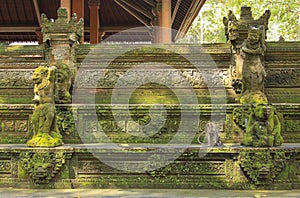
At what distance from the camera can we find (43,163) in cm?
662

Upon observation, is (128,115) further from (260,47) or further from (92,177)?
(260,47)

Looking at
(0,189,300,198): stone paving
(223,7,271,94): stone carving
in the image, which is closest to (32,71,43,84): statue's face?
(0,189,300,198): stone paving

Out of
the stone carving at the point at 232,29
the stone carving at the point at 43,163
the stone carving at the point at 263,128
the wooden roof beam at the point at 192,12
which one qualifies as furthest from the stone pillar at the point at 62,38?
the wooden roof beam at the point at 192,12

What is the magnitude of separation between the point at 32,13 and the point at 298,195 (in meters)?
19.2

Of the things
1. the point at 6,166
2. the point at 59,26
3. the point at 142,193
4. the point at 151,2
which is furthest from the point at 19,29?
the point at 142,193

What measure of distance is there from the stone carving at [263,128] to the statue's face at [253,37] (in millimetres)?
1474

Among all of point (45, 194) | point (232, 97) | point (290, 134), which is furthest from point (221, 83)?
point (45, 194)

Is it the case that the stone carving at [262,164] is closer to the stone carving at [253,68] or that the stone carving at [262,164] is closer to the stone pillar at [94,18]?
A: the stone carving at [253,68]

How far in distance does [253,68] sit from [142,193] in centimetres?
328

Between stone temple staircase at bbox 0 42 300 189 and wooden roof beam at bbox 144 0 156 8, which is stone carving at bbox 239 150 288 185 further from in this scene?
wooden roof beam at bbox 144 0 156 8

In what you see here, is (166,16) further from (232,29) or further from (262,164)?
(262,164)

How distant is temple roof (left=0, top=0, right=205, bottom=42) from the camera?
20.1 metres

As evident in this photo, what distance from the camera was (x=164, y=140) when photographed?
7816 mm

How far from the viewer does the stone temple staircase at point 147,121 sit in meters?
6.66
